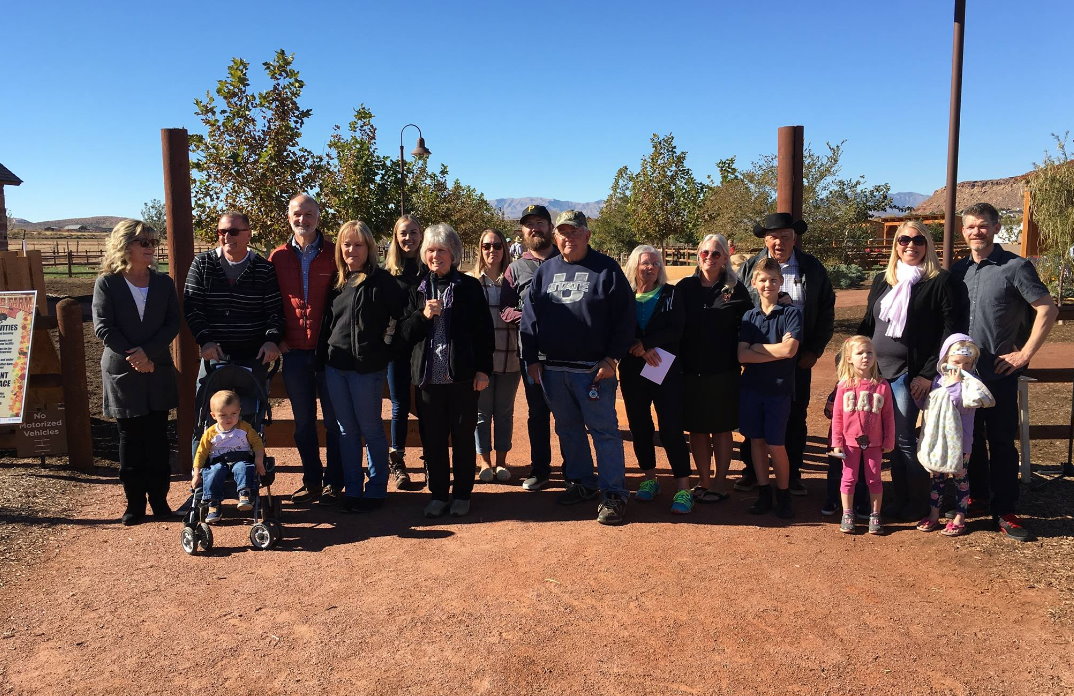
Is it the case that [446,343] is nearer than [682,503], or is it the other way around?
[446,343]

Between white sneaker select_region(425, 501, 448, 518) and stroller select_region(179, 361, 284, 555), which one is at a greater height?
stroller select_region(179, 361, 284, 555)

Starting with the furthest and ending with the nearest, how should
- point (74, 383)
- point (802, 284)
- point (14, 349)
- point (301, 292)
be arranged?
1. point (74, 383)
2. point (14, 349)
3. point (802, 284)
4. point (301, 292)

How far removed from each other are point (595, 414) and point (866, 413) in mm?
1666

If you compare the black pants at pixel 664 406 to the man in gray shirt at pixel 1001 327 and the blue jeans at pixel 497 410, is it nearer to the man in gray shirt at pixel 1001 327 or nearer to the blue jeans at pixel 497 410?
the blue jeans at pixel 497 410

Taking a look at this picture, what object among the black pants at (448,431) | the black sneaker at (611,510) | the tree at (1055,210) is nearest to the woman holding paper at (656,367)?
the black sneaker at (611,510)

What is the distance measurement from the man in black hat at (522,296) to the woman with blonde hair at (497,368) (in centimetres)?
11

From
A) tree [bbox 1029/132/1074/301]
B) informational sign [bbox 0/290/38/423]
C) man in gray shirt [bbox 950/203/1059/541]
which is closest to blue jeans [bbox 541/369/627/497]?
man in gray shirt [bbox 950/203/1059/541]

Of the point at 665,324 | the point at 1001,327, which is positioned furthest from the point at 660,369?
the point at 1001,327

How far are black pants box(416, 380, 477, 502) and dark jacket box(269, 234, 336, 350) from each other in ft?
2.82

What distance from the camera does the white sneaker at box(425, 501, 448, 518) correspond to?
5.20 meters

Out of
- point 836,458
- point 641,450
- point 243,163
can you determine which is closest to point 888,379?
point 836,458

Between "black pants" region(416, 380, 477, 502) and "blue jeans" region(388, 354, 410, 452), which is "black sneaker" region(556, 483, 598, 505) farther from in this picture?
"blue jeans" region(388, 354, 410, 452)

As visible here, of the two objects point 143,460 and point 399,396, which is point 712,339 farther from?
point 143,460

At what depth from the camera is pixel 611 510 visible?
16.5ft
